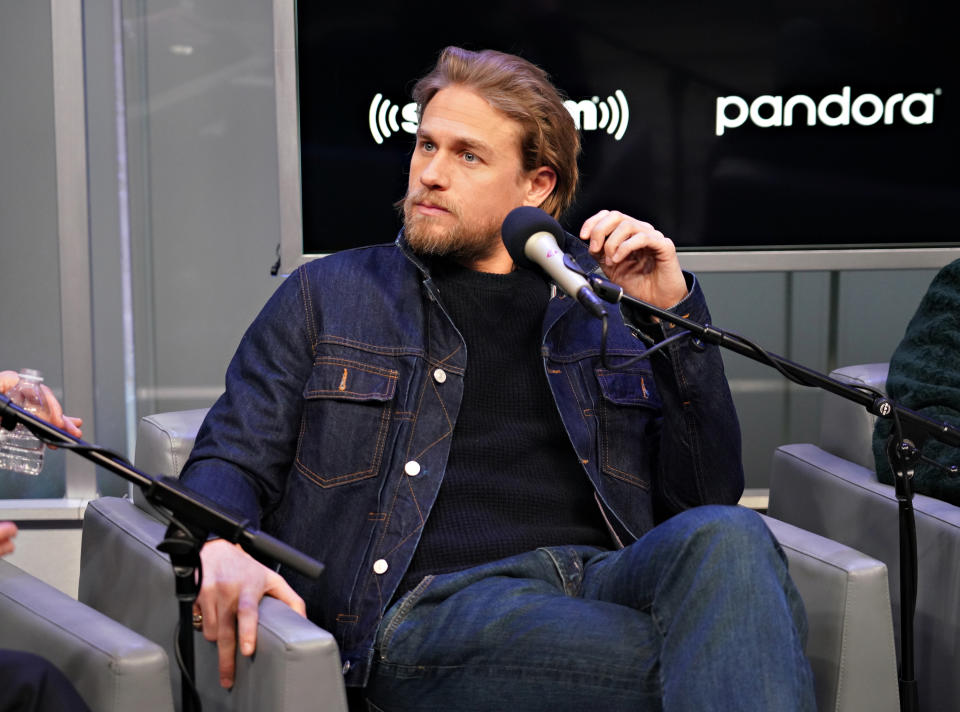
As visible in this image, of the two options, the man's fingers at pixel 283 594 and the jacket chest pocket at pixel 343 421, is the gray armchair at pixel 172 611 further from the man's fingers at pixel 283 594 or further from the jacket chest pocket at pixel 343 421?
the jacket chest pocket at pixel 343 421

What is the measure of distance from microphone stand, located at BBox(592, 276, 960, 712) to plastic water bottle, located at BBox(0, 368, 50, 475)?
0.77 meters

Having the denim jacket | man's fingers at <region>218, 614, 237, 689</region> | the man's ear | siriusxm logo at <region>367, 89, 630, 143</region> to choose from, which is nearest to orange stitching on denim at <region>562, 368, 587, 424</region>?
the denim jacket

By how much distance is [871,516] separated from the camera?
2344 millimetres

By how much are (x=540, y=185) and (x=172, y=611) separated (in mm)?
1089

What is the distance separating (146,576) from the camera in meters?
1.88

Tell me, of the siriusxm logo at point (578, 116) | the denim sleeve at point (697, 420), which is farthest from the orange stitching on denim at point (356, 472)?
the siriusxm logo at point (578, 116)

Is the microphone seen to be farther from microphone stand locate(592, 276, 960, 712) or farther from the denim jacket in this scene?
the denim jacket

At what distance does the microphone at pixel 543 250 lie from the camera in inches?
58.3

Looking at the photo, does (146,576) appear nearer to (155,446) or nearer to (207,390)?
(155,446)

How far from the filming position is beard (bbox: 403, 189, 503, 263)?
84.7 inches

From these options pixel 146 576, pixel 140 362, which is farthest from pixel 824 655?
pixel 140 362

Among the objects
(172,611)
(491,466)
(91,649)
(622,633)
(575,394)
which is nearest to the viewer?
(91,649)

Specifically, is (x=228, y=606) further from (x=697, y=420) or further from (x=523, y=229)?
(x=697, y=420)

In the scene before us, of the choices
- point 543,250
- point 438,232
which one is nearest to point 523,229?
point 543,250
